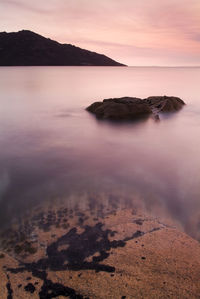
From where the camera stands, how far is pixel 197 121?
17828 millimetres

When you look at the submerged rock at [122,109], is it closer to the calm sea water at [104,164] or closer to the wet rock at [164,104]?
the calm sea water at [104,164]

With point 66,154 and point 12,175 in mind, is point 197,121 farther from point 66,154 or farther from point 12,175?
point 12,175

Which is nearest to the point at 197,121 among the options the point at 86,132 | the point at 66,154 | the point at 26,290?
the point at 86,132

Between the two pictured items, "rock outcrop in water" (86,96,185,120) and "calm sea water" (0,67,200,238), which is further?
"rock outcrop in water" (86,96,185,120)

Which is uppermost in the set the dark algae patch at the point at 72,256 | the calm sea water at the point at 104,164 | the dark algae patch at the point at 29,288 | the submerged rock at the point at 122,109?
the submerged rock at the point at 122,109

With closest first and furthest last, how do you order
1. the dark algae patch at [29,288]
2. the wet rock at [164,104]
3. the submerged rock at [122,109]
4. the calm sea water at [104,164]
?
the dark algae patch at [29,288] → the calm sea water at [104,164] → the submerged rock at [122,109] → the wet rock at [164,104]

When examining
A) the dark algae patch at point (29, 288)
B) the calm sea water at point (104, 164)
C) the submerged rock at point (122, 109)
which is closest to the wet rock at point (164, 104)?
the submerged rock at point (122, 109)

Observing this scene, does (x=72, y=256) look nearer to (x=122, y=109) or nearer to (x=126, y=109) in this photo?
(x=122, y=109)

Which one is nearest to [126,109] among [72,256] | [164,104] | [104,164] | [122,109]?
[122,109]

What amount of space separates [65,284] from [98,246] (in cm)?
98

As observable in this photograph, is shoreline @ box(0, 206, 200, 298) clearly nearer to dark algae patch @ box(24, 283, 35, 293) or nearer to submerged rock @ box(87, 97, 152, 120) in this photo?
dark algae patch @ box(24, 283, 35, 293)

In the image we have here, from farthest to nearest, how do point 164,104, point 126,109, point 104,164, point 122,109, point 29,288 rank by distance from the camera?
point 164,104, point 126,109, point 122,109, point 104,164, point 29,288

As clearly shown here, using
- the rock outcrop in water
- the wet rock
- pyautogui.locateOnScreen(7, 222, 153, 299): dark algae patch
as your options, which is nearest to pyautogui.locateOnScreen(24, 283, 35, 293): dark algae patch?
pyautogui.locateOnScreen(7, 222, 153, 299): dark algae patch

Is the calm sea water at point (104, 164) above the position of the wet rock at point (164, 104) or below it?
below
